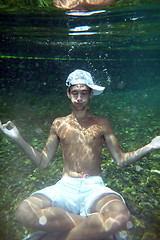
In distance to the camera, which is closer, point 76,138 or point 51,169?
point 76,138

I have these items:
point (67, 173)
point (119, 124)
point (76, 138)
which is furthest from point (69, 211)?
point (119, 124)

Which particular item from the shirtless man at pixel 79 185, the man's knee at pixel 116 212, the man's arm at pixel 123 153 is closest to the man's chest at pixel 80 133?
the shirtless man at pixel 79 185

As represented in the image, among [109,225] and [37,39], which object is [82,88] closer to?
[109,225]

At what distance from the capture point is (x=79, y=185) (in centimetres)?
292

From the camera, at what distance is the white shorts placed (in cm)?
277

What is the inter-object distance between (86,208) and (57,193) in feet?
1.57

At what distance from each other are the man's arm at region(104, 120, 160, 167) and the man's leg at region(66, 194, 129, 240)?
74 centimetres

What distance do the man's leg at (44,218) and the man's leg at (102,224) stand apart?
5.4 inches

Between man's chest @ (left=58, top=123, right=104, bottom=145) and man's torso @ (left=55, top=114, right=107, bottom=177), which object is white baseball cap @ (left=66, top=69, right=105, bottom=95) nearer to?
man's torso @ (left=55, top=114, right=107, bottom=177)

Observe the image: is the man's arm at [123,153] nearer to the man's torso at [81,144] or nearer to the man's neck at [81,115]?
the man's torso at [81,144]

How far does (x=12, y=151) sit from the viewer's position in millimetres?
5684

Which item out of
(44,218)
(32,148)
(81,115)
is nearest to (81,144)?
(81,115)

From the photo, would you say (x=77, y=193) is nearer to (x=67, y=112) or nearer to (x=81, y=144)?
(x=81, y=144)

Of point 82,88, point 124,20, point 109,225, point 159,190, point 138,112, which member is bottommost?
point 138,112
